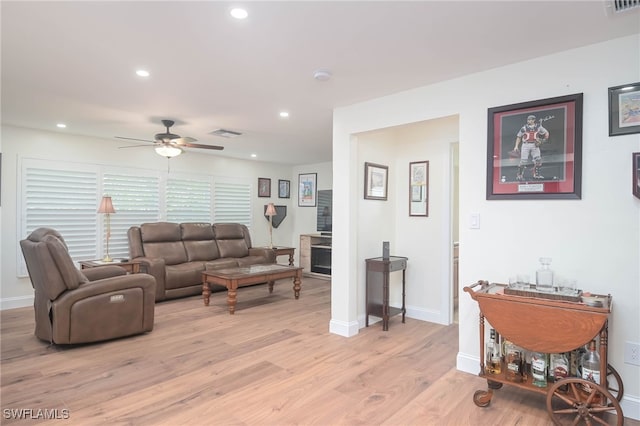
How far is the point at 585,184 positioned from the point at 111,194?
223 inches

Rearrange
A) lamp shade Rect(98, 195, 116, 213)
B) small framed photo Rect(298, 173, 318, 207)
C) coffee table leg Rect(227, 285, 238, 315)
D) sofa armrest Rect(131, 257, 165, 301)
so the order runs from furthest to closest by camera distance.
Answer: small framed photo Rect(298, 173, 318, 207), sofa armrest Rect(131, 257, 165, 301), lamp shade Rect(98, 195, 116, 213), coffee table leg Rect(227, 285, 238, 315)

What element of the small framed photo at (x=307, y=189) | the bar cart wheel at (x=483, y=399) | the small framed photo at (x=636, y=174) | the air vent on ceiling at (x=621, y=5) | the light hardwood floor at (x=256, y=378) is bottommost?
the light hardwood floor at (x=256, y=378)

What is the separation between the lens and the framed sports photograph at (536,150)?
2.37 meters

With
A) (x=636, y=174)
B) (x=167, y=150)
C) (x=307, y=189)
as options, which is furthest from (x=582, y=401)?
(x=307, y=189)

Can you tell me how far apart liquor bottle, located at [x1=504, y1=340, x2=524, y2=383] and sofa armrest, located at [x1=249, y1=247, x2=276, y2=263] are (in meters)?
4.53

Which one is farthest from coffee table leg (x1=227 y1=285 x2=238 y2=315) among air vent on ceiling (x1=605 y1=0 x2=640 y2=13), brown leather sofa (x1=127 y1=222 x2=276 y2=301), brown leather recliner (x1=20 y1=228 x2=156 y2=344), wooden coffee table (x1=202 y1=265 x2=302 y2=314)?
air vent on ceiling (x1=605 y1=0 x2=640 y2=13)

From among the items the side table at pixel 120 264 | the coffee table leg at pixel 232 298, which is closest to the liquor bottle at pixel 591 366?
the coffee table leg at pixel 232 298

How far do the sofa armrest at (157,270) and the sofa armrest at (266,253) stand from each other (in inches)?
71.3

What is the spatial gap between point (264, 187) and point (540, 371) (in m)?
6.05

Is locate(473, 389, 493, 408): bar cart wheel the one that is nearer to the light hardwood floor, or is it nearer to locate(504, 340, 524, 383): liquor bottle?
the light hardwood floor

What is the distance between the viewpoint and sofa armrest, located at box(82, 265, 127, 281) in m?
3.98

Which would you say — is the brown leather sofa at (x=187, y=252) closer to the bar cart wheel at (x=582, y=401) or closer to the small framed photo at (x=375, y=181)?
the small framed photo at (x=375, y=181)

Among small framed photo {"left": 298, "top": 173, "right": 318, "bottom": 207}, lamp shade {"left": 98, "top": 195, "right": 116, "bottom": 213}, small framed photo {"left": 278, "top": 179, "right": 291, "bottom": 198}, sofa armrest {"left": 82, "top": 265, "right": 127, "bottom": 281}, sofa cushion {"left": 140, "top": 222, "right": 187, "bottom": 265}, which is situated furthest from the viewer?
small framed photo {"left": 278, "top": 179, "right": 291, "bottom": 198}

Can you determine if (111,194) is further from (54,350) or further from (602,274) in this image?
(602,274)
